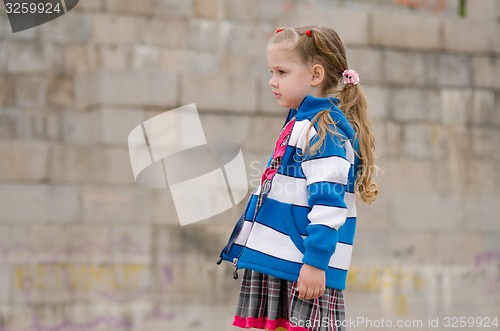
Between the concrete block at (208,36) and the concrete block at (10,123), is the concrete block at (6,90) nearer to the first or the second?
the concrete block at (10,123)

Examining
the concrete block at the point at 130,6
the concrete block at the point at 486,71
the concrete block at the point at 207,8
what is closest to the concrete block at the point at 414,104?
the concrete block at the point at 486,71

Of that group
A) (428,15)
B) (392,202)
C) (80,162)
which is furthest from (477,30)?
(80,162)

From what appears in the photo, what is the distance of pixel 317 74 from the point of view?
13.6ft

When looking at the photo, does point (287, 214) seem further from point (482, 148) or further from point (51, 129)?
point (482, 148)

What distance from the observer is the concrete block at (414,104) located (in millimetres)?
7832

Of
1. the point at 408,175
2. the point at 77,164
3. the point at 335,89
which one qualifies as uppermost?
the point at 335,89

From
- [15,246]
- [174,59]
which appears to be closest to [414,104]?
[174,59]

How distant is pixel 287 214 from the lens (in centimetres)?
400

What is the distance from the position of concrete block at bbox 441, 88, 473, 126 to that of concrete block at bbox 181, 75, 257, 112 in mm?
1781

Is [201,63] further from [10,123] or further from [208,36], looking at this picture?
[10,123]

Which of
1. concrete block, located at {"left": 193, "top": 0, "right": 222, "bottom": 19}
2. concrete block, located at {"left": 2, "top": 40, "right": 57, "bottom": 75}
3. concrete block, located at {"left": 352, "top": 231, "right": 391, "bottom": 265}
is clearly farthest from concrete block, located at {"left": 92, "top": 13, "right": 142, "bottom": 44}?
concrete block, located at {"left": 352, "top": 231, "right": 391, "bottom": 265}

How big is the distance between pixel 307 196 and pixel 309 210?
2.5 inches

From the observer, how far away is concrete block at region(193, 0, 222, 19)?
25.6 ft

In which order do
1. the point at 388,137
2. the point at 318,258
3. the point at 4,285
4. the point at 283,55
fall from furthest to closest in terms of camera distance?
1. the point at 388,137
2. the point at 4,285
3. the point at 283,55
4. the point at 318,258
